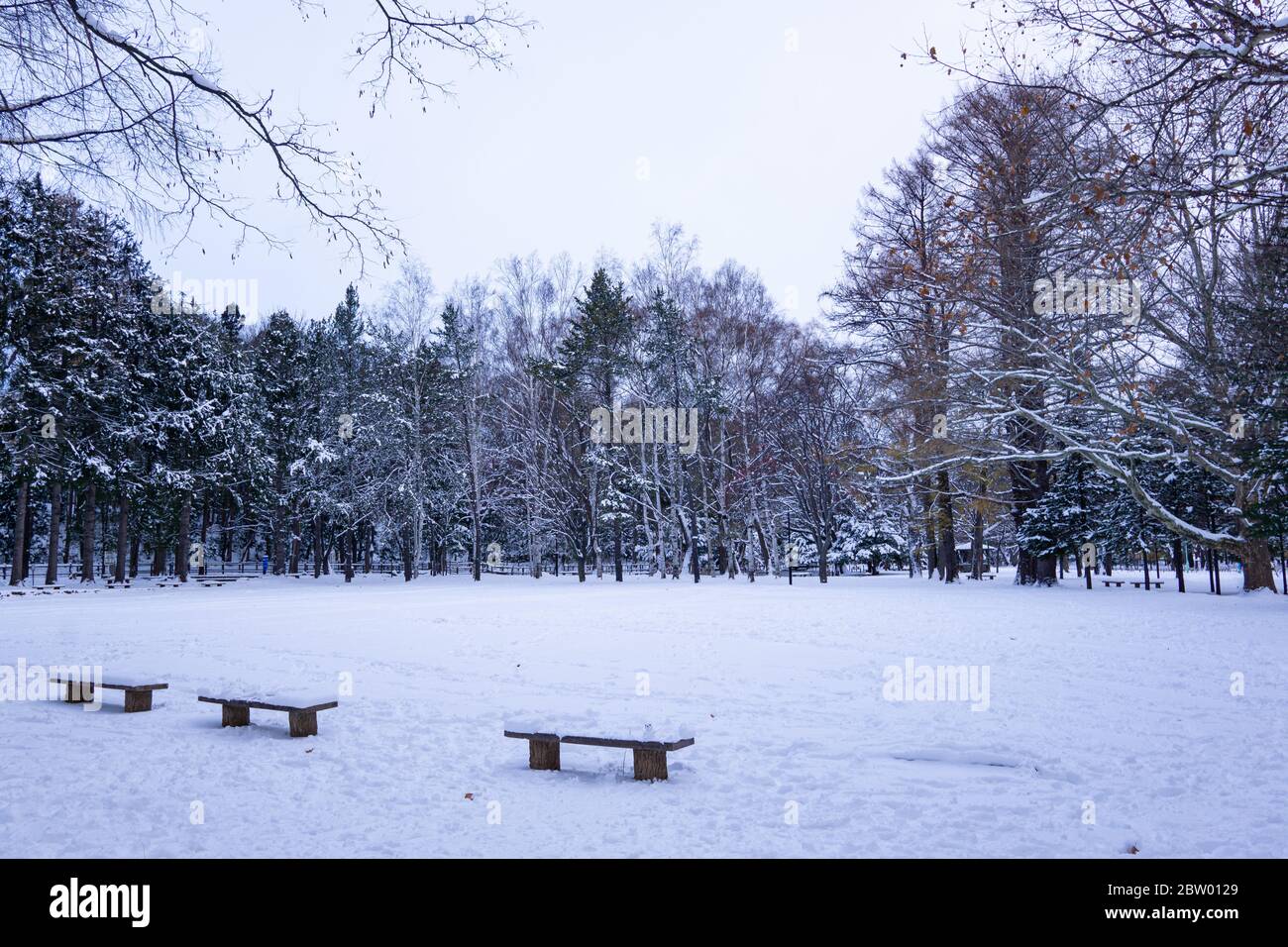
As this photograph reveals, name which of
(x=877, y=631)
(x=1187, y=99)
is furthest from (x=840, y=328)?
(x=1187, y=99)

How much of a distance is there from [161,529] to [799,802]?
42717mm

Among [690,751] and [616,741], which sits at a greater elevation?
[616,741]

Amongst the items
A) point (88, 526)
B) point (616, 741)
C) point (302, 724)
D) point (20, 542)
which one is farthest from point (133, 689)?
point (88, 526)

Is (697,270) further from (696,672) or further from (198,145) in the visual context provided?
(198,145)

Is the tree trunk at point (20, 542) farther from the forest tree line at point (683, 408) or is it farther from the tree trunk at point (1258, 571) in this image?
the tree trunk at point (1258, 571)

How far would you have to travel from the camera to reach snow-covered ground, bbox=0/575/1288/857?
15.5 feet

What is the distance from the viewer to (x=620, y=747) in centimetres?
605

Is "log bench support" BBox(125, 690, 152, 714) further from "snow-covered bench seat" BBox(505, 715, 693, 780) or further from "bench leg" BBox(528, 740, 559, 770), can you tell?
"bench leg" BBox(528, 740, 559, 770)

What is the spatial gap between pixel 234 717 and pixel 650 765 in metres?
4.50

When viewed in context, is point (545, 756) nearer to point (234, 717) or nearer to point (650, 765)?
point (650, 765)

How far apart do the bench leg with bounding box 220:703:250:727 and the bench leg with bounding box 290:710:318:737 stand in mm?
821

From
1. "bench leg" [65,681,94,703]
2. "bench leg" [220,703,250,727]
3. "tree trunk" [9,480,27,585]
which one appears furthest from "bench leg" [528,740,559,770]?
"tree trunk" [9,480,27,585]

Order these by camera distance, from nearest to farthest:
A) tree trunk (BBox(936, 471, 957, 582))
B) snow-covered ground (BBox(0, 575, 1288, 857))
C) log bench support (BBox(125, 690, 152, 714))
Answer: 1. snow-covered ground (BBox(0, 575, 1288, 857))
2. log bench support (BBox(125, 690, 152, 714))
3. tree trunk (BBox(936, 471, 957, 582))

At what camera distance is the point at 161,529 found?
39.8 meters
